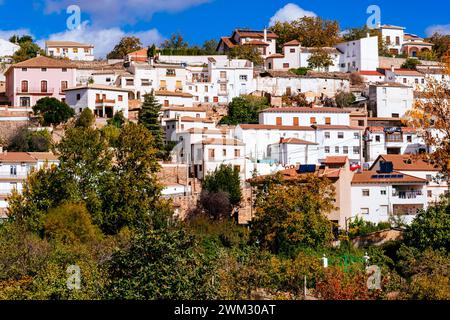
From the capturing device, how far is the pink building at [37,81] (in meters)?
56.8

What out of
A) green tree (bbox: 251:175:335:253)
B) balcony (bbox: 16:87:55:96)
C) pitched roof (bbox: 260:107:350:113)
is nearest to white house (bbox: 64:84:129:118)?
balcony (bbox: 16:87:55:96)

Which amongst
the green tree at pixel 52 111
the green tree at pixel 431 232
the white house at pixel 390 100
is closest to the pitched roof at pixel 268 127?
the white house at pixel 390 100

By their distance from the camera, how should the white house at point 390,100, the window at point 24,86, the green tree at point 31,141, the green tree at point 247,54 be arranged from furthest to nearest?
the green tree at point 247,54
the white house at point 390,100
the window at point 24,86
the green tree at point 31,141

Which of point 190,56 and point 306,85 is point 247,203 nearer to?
point 306,85

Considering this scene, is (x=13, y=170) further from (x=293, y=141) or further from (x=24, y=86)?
(x=24, y=86)

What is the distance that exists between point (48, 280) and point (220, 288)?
4.90 metres

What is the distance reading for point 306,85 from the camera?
62375mm

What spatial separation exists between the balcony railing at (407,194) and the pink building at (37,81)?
24265 mm

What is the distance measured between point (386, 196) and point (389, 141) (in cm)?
1027

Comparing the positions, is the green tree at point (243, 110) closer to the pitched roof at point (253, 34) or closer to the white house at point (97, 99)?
the white house at point (97, 99)

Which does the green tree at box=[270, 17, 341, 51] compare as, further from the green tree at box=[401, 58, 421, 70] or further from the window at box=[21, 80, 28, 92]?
the window at box=[21, 80, 28, 92]

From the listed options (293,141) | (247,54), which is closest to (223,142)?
(293,141)

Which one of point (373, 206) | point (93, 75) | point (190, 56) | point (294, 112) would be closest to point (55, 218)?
point (373, 206)

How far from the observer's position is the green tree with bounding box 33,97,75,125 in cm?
5112
